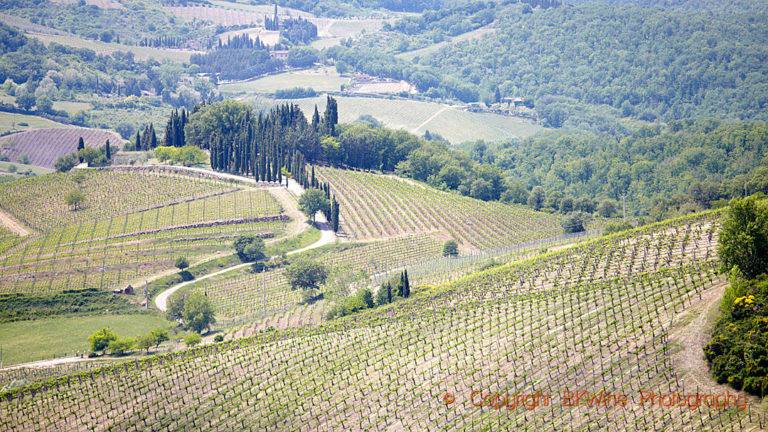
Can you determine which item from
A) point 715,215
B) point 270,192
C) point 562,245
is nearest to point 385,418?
point 715,215

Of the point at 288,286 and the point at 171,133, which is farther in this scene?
the point at 171,133

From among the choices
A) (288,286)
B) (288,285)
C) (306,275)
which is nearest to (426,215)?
(288,285)

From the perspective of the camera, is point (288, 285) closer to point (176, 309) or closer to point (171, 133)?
point (176, 309)

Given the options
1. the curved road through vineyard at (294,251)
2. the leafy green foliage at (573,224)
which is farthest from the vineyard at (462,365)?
the leafy green foliage at (573,224)

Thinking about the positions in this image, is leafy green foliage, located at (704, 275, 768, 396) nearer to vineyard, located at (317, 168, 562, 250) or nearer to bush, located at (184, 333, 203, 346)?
bush, located at (184, 333, 203, 346)

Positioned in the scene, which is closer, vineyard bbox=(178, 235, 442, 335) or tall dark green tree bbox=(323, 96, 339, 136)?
vineyard bbox=(178, 235, 442, 335)

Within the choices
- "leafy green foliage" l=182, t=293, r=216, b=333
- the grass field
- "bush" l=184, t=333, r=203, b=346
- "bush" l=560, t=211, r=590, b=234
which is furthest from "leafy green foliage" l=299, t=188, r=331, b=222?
"bush" l=184, t=333, r=203, b=346
